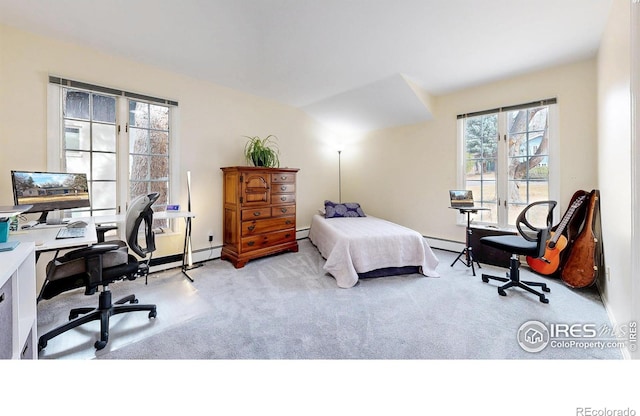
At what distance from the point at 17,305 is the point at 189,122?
2705 millimetres

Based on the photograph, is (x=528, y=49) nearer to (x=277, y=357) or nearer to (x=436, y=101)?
(x=436, y=101)

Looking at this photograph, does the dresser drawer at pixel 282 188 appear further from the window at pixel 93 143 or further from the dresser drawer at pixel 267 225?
the window at pixel 93 143

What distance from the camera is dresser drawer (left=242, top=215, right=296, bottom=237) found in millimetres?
3373

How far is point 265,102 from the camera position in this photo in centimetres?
411

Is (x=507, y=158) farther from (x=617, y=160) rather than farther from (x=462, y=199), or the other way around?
(x=617, y=160)

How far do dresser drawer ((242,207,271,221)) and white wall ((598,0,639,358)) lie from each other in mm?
3321

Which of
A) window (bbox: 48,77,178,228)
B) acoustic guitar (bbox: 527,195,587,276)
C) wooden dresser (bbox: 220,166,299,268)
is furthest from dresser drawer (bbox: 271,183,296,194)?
acoustic guitar (bbox: 527,195,587,276)

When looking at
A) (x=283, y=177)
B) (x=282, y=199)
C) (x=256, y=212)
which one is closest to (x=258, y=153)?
(x=283, y=177)

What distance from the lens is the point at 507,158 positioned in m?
3.43

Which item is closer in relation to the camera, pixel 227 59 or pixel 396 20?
pixel 396 20

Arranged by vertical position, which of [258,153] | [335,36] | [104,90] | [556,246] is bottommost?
[556,246]

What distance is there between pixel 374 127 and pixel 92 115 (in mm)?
4087
